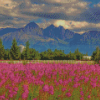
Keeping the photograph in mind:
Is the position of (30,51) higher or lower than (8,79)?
higher

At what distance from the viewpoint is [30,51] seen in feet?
164

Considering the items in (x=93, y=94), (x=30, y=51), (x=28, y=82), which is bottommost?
(x=93, y=94)

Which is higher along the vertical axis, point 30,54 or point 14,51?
point 14,51

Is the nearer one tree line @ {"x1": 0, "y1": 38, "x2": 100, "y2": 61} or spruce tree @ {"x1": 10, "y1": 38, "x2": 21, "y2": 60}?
spruce tree @ {"x1": 10, "y1": 38, "x2": 21, "y2": 60}

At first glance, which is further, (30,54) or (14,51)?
(30,54)

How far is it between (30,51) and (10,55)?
6.21 meters

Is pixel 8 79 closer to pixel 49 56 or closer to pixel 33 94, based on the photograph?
pixel 33 94

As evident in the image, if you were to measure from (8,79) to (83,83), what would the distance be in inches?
110

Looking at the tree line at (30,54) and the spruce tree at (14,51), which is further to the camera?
the tree line at (30,54)

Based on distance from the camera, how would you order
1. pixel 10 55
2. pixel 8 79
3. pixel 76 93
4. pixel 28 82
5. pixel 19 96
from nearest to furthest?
pixel 19 96 → pixel 76 93 → pixel 28 82 → pixel 8 79 → pixel 10 55

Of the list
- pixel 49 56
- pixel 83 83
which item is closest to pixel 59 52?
pixel 49 56

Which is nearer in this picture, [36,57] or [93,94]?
[93,94]

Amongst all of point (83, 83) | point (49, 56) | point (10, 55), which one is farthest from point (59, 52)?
point (83, 83)

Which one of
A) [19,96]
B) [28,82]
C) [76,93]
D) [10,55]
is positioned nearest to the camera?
[19,96]
